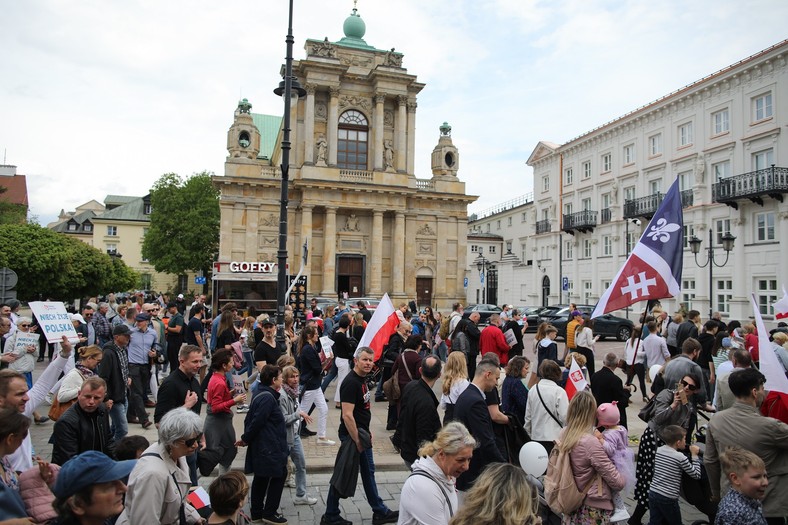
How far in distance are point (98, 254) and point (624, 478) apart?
39.0m

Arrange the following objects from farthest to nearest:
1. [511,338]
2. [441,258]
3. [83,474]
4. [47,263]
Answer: [441,258] < [47,263] < [511,338] < [83,474]

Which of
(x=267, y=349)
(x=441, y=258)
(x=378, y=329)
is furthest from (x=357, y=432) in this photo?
(x=441, y=258)

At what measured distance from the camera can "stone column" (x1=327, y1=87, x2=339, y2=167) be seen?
4016cm

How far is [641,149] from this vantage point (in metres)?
38.0

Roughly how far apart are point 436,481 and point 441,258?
39.1m

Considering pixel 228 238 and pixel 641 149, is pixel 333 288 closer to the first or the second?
pixel 228 238

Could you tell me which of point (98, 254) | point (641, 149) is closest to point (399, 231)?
point (641, 149)

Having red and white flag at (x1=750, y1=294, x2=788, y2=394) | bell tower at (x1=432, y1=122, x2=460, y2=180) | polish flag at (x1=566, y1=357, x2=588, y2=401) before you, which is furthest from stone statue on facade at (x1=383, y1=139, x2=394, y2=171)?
red and white flag at (x1=750, y1=294, x2=788, y2=394)

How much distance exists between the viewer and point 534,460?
478cm

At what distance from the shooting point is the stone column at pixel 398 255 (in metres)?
40.3

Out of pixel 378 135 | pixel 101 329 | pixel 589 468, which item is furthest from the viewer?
pixel 378 135

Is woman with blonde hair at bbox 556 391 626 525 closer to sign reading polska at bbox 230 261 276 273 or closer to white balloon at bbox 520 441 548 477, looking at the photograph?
white balloon at bbox 520 441 548 477

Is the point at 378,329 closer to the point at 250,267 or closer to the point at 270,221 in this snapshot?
the point at 250,267

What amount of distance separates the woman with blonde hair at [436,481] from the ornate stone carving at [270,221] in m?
36.6
